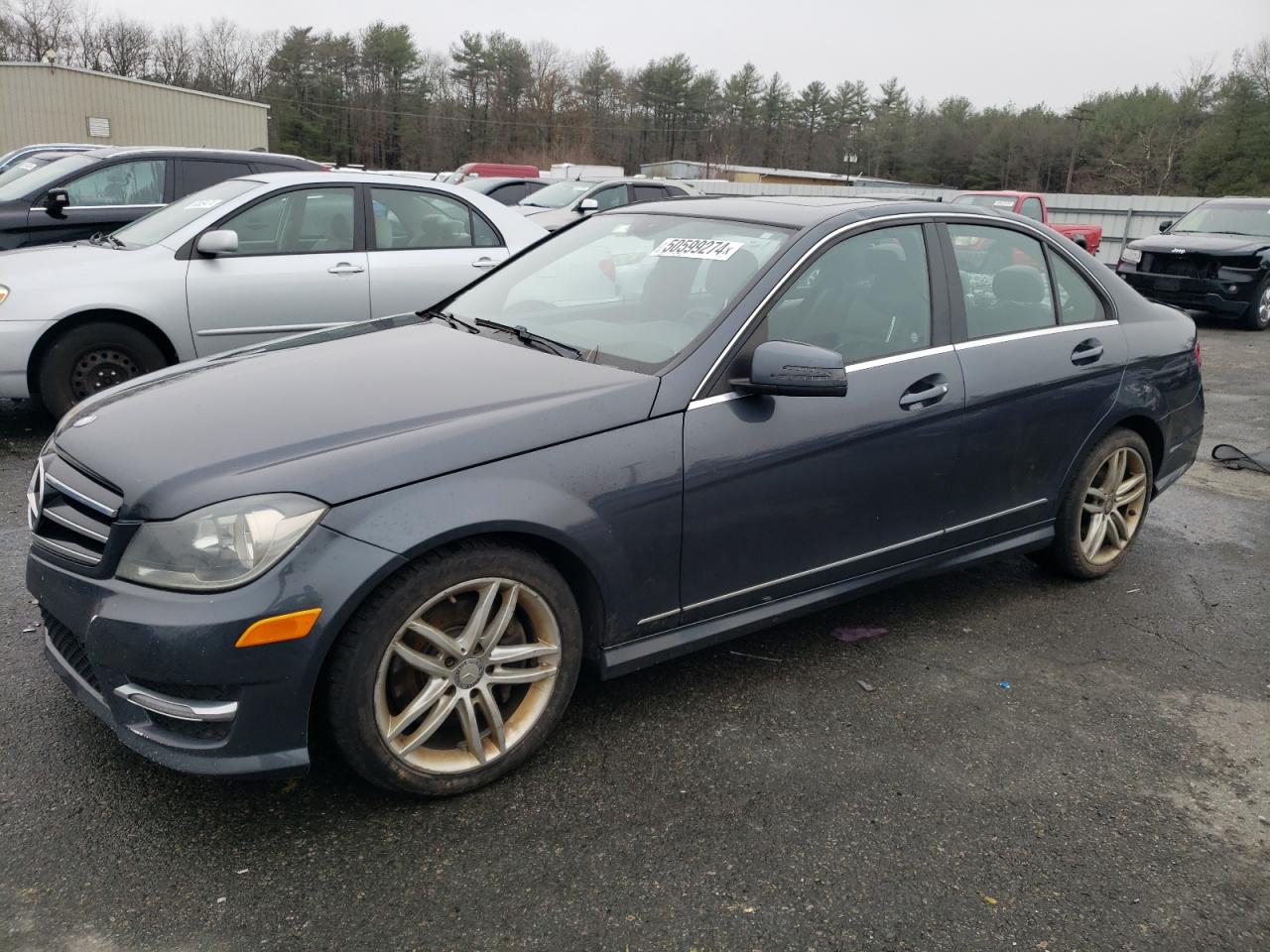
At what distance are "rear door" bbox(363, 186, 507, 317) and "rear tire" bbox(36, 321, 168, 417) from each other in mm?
1460

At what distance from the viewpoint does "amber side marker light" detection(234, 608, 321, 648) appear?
7.70 ft

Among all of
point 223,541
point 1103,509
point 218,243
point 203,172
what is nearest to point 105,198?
point 203,172

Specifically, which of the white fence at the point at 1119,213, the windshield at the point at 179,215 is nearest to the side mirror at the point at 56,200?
the windshield at the point at 179,215

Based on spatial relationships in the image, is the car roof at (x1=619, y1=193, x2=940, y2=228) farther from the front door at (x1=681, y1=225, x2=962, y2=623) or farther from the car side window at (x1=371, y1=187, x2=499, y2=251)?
the car side window at (x1=371, y1=187, x2=499, y2=251)

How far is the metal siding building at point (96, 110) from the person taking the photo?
33.2 metres

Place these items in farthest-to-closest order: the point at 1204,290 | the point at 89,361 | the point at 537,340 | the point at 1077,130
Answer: the point at 1077,130 → the point at 1204,290 → the point at 89,361 → the point at 537,340

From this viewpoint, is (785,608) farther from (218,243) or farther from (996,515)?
(218,243)

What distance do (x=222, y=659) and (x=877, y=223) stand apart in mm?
2611

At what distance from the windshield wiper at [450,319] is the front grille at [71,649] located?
1.61m

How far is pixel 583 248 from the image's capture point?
4039 millimetres

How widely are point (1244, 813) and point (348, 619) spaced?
2.54 metres

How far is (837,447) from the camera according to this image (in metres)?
3.30

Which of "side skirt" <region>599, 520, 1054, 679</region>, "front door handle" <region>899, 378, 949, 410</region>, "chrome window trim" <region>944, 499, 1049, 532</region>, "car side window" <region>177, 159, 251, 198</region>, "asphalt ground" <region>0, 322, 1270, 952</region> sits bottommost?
"asphalt ground" <region>0, 322, 1270, 952</region>

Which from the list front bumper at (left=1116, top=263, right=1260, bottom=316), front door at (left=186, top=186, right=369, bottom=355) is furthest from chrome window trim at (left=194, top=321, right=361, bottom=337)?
front bumper at (left=1116, top=263, right=1260, bottom=316)
